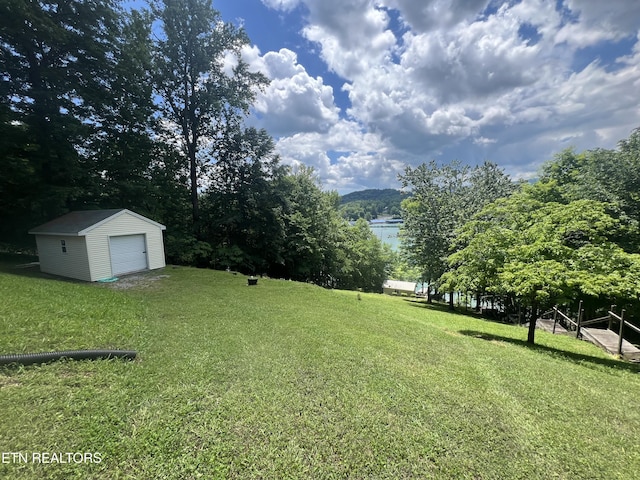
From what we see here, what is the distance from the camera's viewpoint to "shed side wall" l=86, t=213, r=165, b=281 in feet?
35.6

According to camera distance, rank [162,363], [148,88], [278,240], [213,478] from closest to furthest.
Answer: [213,478] < [162,363] < [148,88] < [278,240]

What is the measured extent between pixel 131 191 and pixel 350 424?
696 inches

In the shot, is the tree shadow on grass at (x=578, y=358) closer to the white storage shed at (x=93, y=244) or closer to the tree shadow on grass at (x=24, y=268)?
the white storage shed at (x=93, y=244)

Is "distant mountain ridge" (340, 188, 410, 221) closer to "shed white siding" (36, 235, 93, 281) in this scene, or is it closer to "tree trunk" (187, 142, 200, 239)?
"tree trunk" (187, 142, 200, 239)

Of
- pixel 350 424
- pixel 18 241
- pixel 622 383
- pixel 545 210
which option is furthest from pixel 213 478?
pixel 18 241

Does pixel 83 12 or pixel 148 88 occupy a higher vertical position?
pixel 83 12

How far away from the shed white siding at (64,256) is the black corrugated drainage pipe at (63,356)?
28.0 ft

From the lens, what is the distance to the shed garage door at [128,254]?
465 inches

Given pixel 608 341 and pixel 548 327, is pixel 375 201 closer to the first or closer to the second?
pixel 548 327

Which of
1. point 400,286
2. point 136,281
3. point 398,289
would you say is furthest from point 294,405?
point 400,286

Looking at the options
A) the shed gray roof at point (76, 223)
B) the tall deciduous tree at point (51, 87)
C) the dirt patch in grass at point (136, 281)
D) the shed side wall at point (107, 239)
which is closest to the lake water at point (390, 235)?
the dirt patch in grass at point (136, 281)

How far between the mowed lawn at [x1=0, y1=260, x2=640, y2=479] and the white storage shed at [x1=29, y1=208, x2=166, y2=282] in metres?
5.02

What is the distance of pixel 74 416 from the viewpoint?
114 inches

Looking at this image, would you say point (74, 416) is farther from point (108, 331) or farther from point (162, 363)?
point (108, 331)
